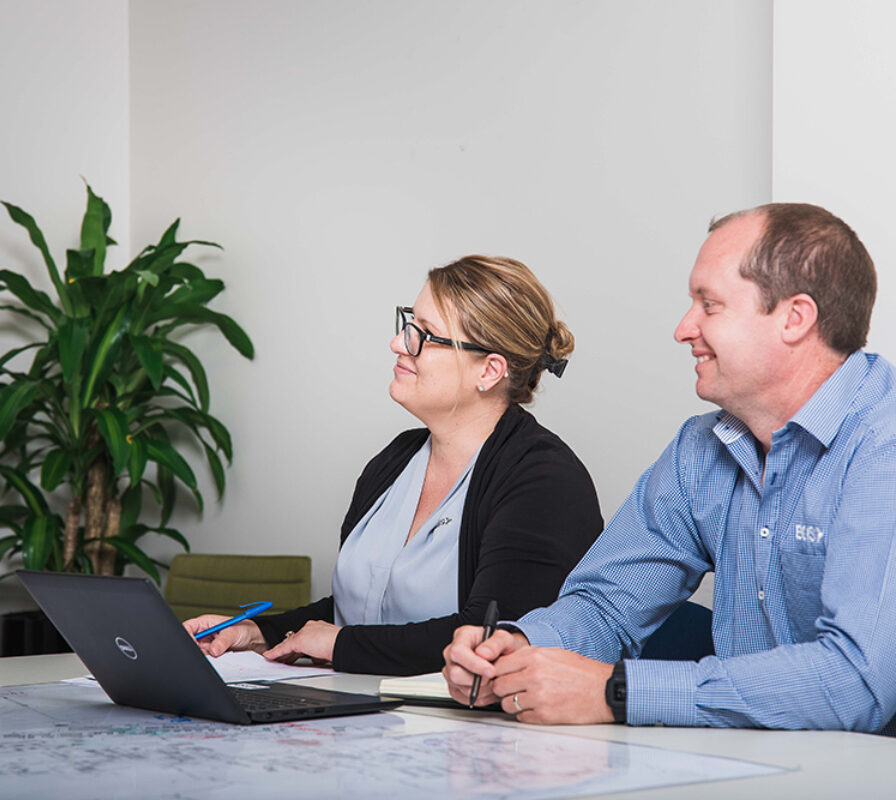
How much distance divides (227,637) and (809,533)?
1.09m

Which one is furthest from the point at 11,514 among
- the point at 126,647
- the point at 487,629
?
the point at 487,629

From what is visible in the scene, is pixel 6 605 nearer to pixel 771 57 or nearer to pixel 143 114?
pixel 143 114

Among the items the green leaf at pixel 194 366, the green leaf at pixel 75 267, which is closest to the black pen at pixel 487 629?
the green leaf at pixel 194 366

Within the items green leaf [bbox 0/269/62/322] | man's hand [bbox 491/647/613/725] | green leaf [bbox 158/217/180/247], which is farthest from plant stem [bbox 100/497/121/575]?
man's hand [bbox 491/647/613/725]

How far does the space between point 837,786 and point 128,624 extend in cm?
83

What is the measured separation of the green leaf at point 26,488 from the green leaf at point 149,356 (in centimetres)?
54

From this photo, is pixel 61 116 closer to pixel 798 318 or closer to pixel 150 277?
pixel 150 277

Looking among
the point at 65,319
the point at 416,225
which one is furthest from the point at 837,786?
the point at 65,319

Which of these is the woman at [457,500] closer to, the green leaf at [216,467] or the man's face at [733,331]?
the man's face at [733,331]

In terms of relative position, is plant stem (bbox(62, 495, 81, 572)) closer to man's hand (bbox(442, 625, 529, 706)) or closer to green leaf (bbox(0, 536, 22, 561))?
green leaf (bbox(0, 536, 22, 561))

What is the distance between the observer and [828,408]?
1581mm

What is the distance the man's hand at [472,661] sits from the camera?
1448 millimetres

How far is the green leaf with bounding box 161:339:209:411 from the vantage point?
382cm

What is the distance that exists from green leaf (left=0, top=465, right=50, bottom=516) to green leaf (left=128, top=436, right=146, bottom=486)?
391 mm
